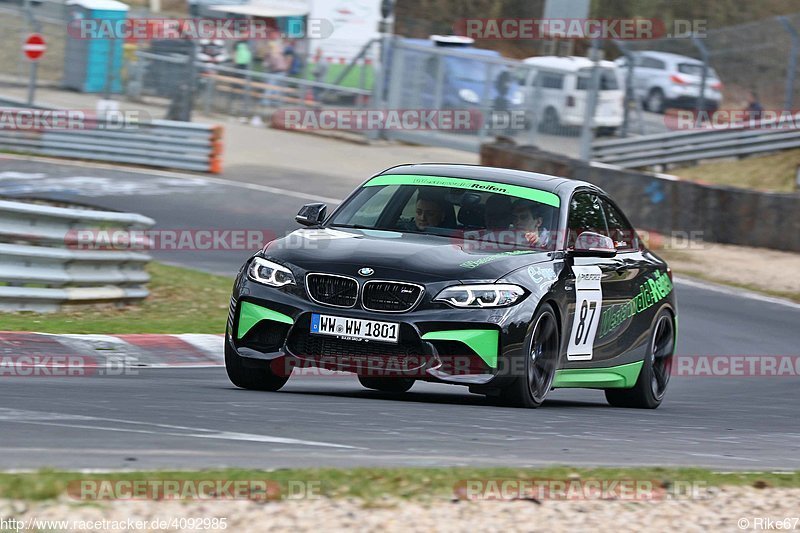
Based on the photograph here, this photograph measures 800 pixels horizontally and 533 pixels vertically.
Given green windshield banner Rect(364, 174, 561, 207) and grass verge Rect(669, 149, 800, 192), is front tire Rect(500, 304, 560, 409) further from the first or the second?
grass verge Rect(669, 149, 800, 192)

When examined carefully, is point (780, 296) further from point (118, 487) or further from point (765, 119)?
point (118, 487)

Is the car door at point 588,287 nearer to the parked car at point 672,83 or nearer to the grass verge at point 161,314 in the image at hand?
the grass verge at point 161,314

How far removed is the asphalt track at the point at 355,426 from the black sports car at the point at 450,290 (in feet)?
0.79

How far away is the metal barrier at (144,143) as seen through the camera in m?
25.9

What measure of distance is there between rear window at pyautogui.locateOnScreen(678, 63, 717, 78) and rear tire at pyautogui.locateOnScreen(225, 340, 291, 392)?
20603 mm

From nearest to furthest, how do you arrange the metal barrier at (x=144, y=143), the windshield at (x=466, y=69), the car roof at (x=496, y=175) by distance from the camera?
the car roof at (x=496, y=175) < the metal barrier at (x=144, y=143) < the windshield at (x=466, y=69)

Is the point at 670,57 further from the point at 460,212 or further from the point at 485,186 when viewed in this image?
the point at 460,212

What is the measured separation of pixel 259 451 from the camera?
5.99m

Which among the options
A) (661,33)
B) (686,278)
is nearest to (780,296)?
(686,278)

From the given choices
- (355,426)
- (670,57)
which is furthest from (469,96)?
(355,426)

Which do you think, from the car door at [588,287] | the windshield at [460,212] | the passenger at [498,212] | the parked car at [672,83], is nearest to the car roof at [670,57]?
the parked car at [672,83]

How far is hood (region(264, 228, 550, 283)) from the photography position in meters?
8.08

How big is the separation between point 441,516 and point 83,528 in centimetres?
125

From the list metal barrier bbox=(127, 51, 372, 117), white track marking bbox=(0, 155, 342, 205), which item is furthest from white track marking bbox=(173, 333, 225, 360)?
metal barrier bbox=(127, 51, 372, 117)
